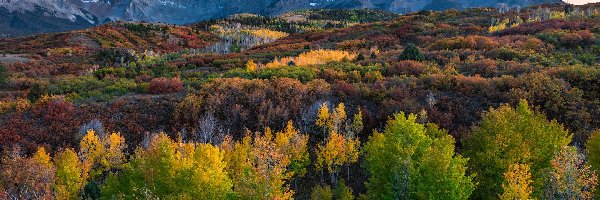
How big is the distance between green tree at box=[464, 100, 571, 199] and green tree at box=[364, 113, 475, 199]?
164cm

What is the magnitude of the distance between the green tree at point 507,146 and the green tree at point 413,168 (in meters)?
1.64

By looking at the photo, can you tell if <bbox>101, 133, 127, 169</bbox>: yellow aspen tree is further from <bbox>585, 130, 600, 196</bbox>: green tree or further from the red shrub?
<bbox>585, 130, 600, 196</bbox>: green tree

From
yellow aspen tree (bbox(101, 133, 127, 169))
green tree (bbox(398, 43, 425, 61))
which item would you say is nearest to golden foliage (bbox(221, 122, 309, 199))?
yellow aspen tree (bbox(101, 133, 127, 169))

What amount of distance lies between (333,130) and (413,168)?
8527mm

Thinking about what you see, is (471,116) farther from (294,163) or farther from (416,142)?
(294,163)

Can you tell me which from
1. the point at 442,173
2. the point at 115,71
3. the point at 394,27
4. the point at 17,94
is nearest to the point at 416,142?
the point at 442,173

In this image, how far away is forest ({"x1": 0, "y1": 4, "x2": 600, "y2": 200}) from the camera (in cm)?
2003

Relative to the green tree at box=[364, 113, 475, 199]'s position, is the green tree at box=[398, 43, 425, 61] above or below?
above

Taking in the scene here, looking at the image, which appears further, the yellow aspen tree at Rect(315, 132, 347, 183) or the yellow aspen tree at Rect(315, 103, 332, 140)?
the yellow aspen tree at Rect(315, 103, 332, 140)

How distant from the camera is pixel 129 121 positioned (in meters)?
32.5

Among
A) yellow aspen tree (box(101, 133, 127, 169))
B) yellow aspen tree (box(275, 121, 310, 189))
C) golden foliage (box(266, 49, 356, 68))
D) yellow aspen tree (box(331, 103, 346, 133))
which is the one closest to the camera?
Result: yellow aspen tree (box(275, 121, 310, 189))

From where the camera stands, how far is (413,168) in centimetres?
2009

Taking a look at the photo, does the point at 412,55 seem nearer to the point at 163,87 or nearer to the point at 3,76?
the point at 163,87

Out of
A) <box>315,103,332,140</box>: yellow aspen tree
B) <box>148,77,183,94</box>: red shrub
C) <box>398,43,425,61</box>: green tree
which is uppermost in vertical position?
<box>398,43,425,61</box>: green tree
